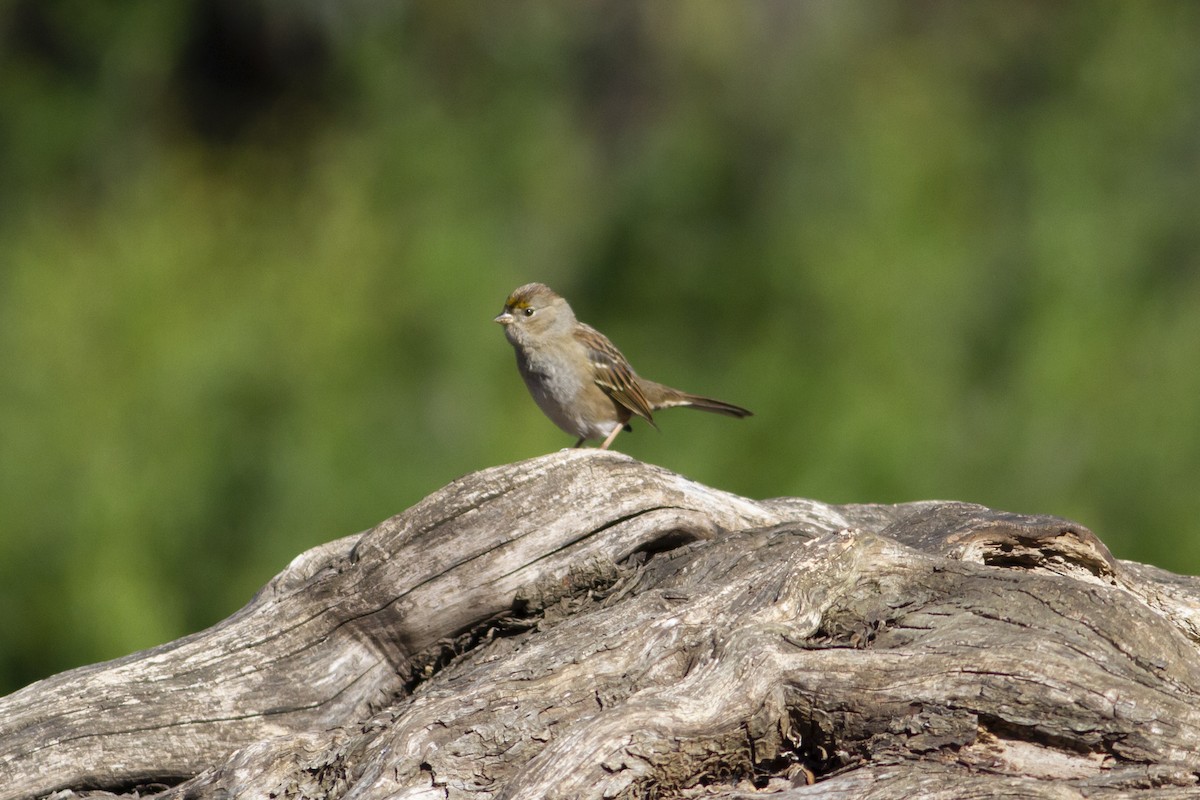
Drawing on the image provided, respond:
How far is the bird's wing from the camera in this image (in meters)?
Answer: 5.88

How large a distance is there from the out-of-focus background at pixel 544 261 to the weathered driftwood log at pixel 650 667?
132 inches

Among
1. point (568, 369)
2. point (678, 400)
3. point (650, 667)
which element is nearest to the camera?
point (650, 667)

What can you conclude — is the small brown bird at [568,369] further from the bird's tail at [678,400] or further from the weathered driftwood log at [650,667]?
the weathered driftwood log at [650,667]

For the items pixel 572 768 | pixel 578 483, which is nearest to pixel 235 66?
pixel 578 483

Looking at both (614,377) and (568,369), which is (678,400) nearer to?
(614,377)

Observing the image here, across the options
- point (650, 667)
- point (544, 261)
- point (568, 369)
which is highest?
point (544, 261)

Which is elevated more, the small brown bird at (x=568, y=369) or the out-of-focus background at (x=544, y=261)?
the out-of-focus background at (x=544, y=261)

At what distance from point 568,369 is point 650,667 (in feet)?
8.46

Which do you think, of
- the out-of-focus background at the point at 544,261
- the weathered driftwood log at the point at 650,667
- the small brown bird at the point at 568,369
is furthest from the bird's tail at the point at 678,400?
the weathered driftwood log at the point at 650,667

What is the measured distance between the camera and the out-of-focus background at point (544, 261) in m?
7.85

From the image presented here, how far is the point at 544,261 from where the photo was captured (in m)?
10.9

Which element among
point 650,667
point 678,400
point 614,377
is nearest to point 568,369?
point 614,377

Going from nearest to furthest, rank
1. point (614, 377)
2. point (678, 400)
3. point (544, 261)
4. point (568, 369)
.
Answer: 1. point (568, 369)
2. point (614, 377)
3. point (678, 400)
4. point (544, 261)

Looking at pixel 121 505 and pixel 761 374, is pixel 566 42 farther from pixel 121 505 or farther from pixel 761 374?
pixel 121 505
